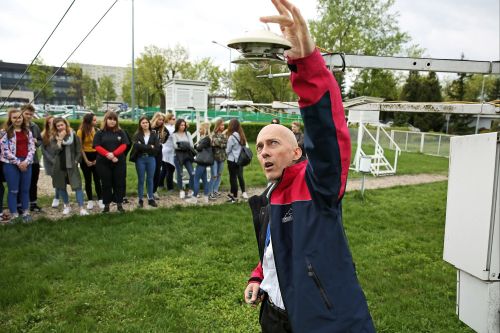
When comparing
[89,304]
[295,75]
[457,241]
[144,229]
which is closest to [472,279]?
[457,241]

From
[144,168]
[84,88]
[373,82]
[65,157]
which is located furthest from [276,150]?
[84,88]

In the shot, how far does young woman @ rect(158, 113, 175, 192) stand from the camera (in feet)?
31.6

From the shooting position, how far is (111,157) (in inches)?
294

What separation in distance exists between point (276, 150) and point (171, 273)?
3.71m

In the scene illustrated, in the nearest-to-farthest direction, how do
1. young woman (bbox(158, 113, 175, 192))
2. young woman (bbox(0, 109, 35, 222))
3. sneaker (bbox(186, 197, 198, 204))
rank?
1. young woman (bbox(0, 109, 35, 222))
2. sneaker (bbox(186, 197, 198, 204))
3. young woman (bbox(158, 113, 175, 192))

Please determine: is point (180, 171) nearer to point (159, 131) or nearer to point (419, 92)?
point (159, 131)

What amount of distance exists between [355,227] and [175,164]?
4748 millimetres

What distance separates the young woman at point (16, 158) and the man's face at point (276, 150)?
6196mm

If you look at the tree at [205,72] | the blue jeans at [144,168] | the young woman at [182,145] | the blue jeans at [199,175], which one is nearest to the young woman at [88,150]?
the blue jeans at [144,168]

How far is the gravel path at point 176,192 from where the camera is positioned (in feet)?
26.1

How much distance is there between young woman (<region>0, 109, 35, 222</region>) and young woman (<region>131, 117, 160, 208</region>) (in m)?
1.98

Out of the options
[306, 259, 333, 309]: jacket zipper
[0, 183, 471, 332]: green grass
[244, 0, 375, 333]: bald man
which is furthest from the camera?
[0, 183, 471, 332]: green grass

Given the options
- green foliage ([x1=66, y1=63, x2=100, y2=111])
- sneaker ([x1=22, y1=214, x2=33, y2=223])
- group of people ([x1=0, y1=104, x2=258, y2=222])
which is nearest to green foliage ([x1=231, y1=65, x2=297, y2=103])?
green foliage ([x1=66, y1=63, x2=100, y2=111])

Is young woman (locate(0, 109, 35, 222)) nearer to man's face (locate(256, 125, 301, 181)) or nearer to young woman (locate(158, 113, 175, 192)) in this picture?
young woman (locate(158, 113, 175, 192))
